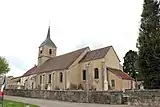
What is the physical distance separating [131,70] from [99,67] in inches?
818

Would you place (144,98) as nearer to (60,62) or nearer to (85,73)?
(85,73)

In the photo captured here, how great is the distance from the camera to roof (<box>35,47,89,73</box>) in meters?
50.0

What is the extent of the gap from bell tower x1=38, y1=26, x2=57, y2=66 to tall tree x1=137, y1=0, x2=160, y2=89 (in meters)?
37.7

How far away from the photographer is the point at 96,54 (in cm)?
4662

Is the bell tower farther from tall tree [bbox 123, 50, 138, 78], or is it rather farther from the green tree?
tall tree [bbox 123, 50, 138, 78]

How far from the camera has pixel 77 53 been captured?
51156mm

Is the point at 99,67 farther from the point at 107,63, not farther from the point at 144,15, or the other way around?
the point at 144,15

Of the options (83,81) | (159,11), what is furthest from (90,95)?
(83,81)

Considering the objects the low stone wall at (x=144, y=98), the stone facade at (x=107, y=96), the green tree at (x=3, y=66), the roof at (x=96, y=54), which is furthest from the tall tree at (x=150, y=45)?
the green tree at (x=3, y=66)

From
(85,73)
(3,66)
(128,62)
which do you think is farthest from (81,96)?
(128,62)

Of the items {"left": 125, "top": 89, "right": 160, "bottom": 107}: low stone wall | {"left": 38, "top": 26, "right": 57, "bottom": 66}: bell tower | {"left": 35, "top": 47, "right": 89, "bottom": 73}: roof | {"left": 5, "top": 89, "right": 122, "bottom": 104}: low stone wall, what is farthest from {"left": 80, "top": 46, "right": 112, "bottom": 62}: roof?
{"left": 125, "top": 89, "right": 160, "bottom": 107}: low stone wall

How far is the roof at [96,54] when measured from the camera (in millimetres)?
45000

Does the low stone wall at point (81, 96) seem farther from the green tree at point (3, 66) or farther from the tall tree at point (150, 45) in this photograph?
the green tree at point (3, 66)

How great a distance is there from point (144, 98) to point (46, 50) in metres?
42.5
